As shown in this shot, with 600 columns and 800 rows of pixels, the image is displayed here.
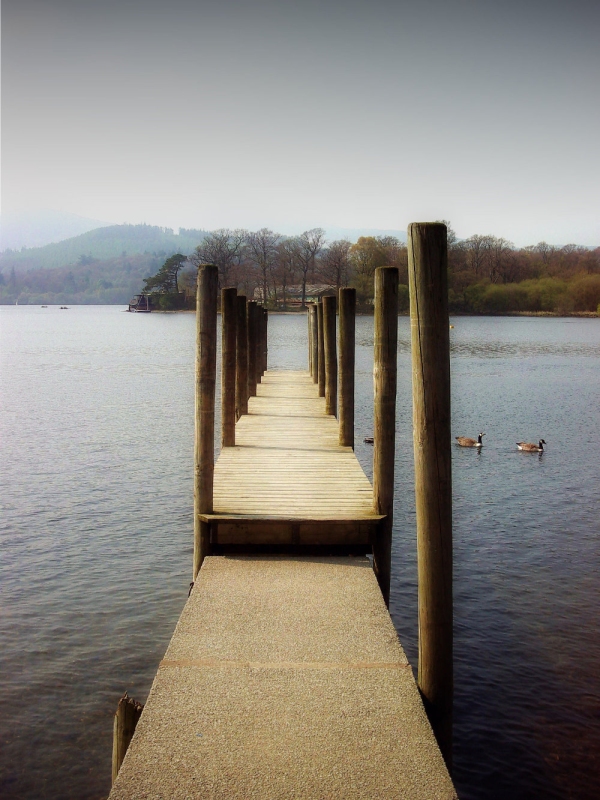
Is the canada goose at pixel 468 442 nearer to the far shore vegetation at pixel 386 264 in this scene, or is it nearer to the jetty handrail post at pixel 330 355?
the jetty handrail post at pixel 330 355

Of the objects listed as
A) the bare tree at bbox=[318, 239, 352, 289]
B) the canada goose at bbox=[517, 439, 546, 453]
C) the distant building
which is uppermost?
the bare tree at bbox=[318, 239, 352, 289]

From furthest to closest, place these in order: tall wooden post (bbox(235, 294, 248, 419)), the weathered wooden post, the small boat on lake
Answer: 1. the small boat on lake
2. tall wooden post (bbox(235, 294, 248, 419))
3. the weathered wooden post

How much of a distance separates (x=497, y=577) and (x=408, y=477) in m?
5.54

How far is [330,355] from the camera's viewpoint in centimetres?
1675

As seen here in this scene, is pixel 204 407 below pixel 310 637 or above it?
above

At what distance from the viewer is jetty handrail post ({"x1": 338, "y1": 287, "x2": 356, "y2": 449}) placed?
12.4 m

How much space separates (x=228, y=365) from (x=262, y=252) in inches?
4079

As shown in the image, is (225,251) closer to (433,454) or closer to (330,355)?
(330,355)

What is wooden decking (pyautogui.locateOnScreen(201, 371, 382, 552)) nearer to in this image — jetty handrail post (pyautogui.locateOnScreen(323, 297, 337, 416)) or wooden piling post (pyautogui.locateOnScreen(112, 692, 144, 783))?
jetty handrail post (pyautogui.locateOnScreen(323, 297, 337, 416))

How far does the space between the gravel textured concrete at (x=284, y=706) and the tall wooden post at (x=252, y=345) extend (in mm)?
13339

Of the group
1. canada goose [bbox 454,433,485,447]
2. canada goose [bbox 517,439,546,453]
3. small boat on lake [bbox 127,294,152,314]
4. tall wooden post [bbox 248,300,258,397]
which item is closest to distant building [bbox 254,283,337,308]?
small boat on lake [bbox 127,294,152,314]

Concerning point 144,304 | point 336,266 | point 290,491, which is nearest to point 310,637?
point 290,491

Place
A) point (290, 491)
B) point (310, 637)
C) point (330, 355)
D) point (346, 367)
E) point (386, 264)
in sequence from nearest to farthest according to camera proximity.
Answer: point (310, 637)
point (290, 491)
point (346, 367)
point (330, 355)
point (386, 264)

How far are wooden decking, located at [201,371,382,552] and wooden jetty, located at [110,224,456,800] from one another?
2 centimetres
